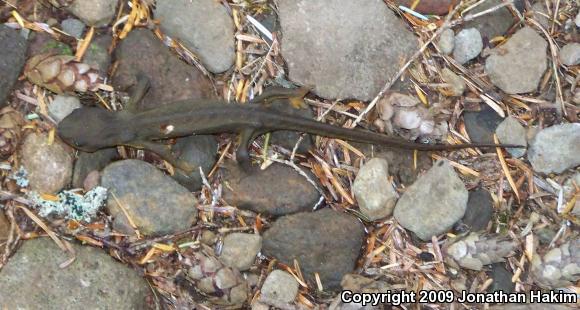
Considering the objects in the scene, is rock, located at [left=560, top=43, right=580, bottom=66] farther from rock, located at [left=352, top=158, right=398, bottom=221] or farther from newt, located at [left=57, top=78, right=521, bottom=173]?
rock, located at [left=352, top=158, right=398, bottom=221]

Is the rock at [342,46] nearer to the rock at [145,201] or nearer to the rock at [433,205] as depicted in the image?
the rock at [433,205]

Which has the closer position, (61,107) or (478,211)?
(61,107)

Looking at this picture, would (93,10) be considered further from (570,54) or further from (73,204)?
(570,54)

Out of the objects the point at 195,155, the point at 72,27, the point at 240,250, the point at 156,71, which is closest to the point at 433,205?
the point at 240,250

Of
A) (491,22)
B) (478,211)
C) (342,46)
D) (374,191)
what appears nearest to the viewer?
(374,191)

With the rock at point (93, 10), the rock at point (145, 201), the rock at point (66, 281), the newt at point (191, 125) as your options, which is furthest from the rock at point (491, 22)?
the rock at point (66, 281)

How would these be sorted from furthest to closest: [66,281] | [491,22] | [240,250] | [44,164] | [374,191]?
[491,22] → [374,191] → [240,250] → [44,164] → [66,281]

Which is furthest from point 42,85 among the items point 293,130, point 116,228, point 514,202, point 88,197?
point 514,202
